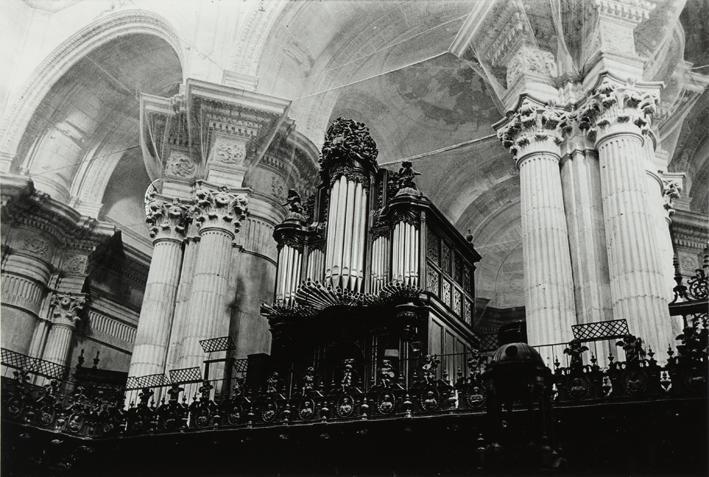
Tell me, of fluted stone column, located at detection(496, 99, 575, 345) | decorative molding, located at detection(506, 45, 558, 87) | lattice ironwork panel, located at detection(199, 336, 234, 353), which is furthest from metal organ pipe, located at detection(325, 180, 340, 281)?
decorative molding, located at detection(506, 45, 558, 87)

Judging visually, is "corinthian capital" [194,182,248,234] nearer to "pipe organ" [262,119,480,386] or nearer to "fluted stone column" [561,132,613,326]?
"pipe organ" [262,119,480,386]

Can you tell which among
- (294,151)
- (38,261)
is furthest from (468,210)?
(38,261)

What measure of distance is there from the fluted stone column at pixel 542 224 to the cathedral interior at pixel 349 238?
1.6 inches

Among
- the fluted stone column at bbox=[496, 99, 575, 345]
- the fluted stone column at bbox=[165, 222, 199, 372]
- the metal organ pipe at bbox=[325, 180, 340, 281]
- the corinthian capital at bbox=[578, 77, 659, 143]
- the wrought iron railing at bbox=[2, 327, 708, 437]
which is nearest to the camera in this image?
the wrought iron railing at bbox=[2, 327, 708, 437]

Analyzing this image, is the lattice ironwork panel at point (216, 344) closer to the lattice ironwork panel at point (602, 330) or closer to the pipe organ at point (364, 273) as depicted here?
the pipe organ at point (364, 273)

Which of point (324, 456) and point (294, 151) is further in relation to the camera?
point (294, 151)

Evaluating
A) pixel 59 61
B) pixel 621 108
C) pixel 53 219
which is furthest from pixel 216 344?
pixel 59 61

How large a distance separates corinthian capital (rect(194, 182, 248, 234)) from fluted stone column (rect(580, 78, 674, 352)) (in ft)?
21.7

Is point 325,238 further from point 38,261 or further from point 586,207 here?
point 38,261

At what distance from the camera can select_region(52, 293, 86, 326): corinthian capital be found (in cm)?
1872

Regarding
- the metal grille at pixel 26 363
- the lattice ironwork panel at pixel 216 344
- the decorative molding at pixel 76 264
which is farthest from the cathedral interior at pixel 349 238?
the lattice ironwork panel at pixel 216 344

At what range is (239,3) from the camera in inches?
663

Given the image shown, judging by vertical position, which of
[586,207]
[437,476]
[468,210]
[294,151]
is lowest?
[437,476]

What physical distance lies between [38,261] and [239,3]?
8000 mm
